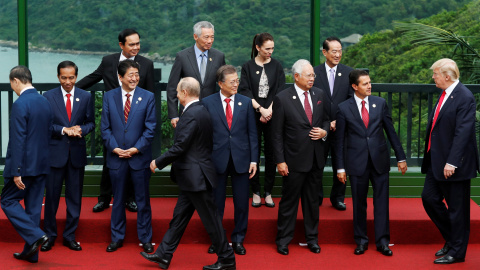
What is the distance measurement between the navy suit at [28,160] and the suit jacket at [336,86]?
2413mm

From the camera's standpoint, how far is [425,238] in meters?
7.34

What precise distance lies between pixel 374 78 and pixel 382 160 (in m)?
4.30

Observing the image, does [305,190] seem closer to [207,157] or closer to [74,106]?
[207,157]

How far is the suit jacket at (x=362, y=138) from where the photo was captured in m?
6.91

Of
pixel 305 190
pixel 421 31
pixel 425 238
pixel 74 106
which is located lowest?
pixel 425 238

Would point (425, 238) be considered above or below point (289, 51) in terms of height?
below

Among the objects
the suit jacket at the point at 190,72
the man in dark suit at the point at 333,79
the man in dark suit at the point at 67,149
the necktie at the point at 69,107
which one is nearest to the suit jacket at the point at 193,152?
the suit jacket at the point at 190,72

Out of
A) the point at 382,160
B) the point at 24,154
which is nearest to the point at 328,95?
the point at 382,160

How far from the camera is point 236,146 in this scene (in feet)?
22.6

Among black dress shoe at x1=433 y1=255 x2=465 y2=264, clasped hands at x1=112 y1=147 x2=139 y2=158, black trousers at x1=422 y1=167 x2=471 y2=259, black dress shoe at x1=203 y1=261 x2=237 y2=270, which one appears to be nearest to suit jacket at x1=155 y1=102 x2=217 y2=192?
clasped hands at x1=112 y1=147 x2=139 y2=158

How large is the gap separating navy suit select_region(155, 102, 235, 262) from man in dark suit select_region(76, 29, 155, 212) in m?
1.09

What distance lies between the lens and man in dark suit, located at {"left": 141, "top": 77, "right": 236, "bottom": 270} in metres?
6.34

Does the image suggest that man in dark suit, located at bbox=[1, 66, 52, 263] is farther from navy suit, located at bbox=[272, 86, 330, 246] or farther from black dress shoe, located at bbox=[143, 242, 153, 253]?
navy suit, located at bbox=[272, 86, 330, 246]

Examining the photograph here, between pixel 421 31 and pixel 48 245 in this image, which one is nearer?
pixel 48 245
